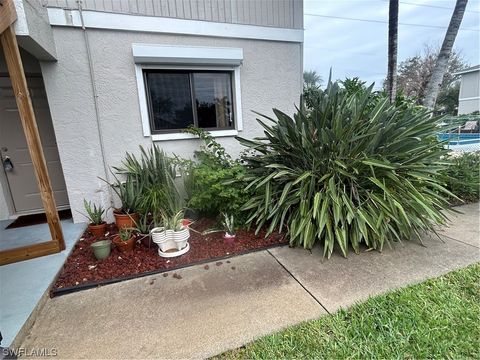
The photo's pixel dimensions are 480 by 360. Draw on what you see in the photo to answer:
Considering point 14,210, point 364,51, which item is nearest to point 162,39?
point 14,210

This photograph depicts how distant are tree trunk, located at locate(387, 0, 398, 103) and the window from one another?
318 cm

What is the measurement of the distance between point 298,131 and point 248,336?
2356 mm

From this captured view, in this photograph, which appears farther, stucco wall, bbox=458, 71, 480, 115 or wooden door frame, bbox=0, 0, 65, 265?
stucco wall, bbox=458, 71, 480, 115

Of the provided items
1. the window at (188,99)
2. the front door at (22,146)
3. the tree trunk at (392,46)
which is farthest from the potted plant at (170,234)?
the tree trunk at (392,46)

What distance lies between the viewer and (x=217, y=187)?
3037 mm

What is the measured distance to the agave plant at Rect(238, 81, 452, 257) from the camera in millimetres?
2678

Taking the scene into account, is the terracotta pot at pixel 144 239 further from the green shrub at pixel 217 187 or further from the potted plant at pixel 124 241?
the green shrub at pixel 217 187

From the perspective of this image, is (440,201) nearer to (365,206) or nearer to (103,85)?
(365,206)

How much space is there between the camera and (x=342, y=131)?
9.27ft

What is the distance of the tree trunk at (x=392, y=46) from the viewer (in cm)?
454

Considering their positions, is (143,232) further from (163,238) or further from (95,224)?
(95,224)

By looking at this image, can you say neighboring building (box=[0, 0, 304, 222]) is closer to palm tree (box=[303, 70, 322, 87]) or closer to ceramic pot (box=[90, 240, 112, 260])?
ceramic pot (box=[90, 240, 112, 260])

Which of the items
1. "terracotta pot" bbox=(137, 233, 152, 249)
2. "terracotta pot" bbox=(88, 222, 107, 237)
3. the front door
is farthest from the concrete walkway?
the front door

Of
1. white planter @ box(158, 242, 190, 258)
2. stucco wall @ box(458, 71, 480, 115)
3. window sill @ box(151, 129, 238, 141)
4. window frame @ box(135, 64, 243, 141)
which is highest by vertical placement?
stucco wall @ box(458, 71, 480, 115)
